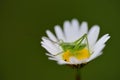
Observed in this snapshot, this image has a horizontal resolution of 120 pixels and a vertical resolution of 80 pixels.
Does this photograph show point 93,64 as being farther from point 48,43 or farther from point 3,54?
point 48,43

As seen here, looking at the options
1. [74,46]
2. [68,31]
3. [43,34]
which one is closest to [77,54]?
[74,46]

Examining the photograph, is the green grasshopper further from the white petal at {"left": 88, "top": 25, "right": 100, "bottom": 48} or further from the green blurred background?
the green blurred background

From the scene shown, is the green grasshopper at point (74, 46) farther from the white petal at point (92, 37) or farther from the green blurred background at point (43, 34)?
the green blurred background at point (43, 34)

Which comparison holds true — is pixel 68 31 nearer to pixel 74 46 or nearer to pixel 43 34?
pixel 74 46

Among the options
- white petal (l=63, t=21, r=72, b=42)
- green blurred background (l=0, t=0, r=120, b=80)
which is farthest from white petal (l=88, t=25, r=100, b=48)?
green blurred background (l=0, t=0, r=120, b=80)

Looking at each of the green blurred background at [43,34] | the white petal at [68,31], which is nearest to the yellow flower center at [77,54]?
the white petal at [68,31]
